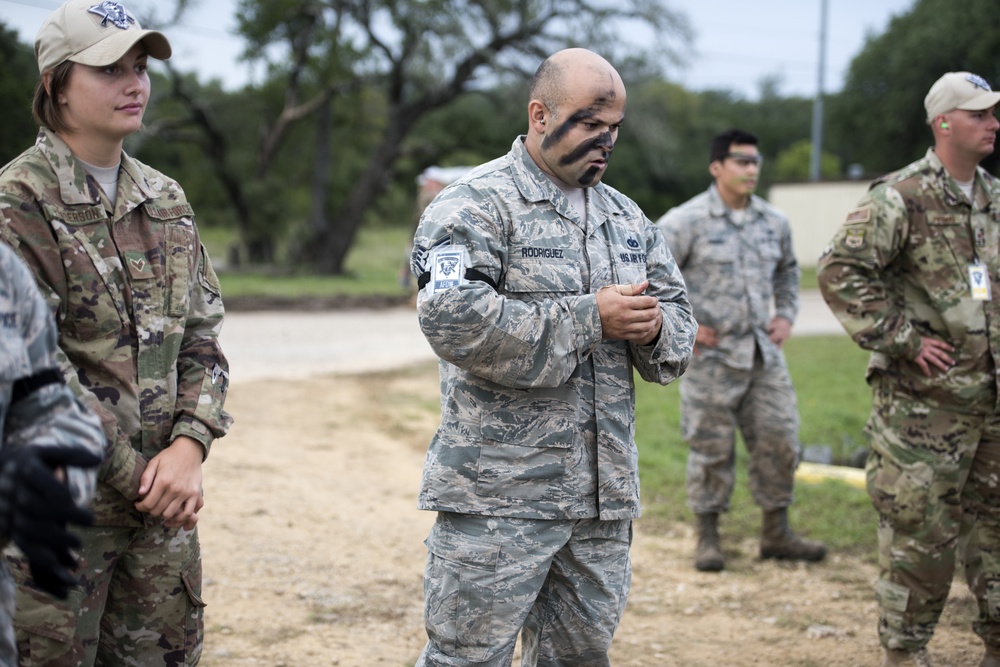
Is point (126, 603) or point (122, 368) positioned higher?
point (122, 368)

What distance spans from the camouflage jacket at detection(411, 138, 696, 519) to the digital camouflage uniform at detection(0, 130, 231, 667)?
0.69m

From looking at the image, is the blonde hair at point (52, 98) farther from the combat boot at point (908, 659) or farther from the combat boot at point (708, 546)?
the combat boot at point (708, 546)

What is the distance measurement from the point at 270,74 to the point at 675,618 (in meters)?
23.3

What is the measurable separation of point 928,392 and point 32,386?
139 inches

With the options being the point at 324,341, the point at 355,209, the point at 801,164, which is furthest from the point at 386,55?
the point at 801,164

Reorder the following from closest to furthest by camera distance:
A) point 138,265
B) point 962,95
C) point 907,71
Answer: point 138,265, point 962,95, point 907,71

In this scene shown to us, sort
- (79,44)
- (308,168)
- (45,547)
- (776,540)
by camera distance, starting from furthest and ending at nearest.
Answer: (308,168) < (776,540) < (79,44) < (45,547)

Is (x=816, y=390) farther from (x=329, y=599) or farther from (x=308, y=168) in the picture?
(x=308, y=168)

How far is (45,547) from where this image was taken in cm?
170

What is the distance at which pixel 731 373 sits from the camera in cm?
579

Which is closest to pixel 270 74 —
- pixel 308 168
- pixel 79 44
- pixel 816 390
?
pixel 308 168

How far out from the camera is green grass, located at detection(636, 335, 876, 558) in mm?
6371

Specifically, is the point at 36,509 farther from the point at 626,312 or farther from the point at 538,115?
the point at 538,115

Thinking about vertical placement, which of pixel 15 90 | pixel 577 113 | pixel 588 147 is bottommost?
pixel 588 147
